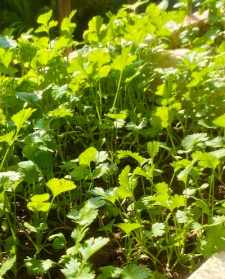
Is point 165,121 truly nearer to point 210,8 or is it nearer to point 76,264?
point 76,264

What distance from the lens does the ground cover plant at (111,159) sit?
4.39ft

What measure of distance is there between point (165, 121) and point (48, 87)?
1.36 ft

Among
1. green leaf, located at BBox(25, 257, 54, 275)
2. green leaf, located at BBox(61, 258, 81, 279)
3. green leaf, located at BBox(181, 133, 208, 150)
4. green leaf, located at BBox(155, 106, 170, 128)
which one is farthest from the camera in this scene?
green leaf, located at BBox(155, 106, 170, 128)

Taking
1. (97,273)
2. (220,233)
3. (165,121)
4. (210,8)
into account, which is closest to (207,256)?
(220,233)

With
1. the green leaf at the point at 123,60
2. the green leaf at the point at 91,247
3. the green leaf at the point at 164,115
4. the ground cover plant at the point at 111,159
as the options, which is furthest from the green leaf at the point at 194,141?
the green leaf at the point at 91,247

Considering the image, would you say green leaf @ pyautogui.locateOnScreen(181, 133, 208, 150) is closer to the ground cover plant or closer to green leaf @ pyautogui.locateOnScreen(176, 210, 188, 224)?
the ground cover plant

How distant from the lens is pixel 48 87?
1.83 m

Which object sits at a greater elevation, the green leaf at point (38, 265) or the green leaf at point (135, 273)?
the green leaf at point (135, 273)

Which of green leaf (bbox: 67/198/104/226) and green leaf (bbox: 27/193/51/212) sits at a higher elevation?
green leaf (bbox: 27/193/51/212)

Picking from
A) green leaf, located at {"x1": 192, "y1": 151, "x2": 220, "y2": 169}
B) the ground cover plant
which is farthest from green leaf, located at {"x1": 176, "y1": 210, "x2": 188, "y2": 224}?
green leaf, located at {"x1": 192, "y1": 151, "x2": 220, "y2": 169}

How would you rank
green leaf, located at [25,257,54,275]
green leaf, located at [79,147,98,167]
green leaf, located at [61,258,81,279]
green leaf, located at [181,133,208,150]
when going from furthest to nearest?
green leaf, located at [181,133,208,150] < green leaf, located at [79,147,98,167] < green leaf, located at [25,257,54,275] < green leaf, located at [61,258,81,279]

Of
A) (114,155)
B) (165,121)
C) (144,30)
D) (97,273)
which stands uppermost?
(144,30)

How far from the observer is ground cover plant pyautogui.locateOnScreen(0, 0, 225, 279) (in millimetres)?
1339

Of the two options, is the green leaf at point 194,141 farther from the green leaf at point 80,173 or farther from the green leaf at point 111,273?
the green leaf at point 111,273
